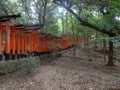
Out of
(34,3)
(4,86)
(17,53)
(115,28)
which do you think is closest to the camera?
(4,86)

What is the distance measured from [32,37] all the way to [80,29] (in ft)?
19.4

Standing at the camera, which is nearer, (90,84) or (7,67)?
(90,84)

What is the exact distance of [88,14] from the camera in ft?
66.7

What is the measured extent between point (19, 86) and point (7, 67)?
98.5 inches

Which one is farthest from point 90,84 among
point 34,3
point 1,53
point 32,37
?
point 34,3

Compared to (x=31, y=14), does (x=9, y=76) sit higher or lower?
lower

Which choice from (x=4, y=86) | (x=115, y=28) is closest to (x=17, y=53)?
(x=4, y=86)

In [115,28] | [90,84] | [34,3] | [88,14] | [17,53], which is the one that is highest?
[34,3]

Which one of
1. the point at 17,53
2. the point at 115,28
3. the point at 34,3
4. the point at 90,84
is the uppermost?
the point at 34,3

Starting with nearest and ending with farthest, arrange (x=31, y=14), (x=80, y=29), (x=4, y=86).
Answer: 1. (x=4, y=86)
2. (x=80, y=29)
3. (x=31, y=14)

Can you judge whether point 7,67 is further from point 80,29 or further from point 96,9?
point 80,29

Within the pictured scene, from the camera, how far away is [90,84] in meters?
10.6

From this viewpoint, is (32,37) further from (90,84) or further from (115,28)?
(90,84)

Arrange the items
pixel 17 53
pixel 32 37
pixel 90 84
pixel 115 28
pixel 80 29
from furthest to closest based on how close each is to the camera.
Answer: pixel 80 29 < pixel 32 37 < pixel 17 53 < pixel 115 28 < pixel 90 84
